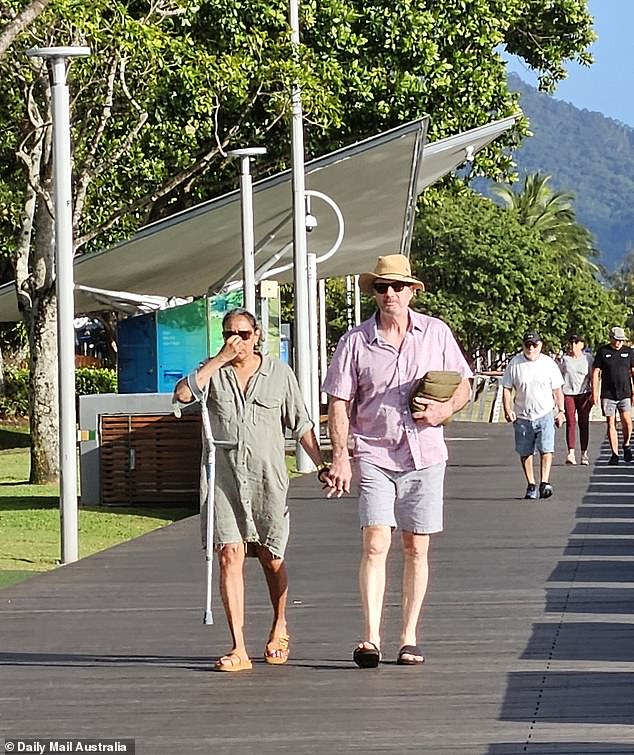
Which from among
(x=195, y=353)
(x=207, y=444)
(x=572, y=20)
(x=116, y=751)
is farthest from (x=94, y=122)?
(x=116, y=751)

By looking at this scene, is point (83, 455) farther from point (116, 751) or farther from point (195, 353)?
point (116, 751)

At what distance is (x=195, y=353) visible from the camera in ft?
76.2

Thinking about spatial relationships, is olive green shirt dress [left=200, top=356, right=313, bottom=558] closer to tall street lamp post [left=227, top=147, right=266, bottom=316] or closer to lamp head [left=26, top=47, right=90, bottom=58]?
lamp head [left=26, top=47, right=90, bottom=58]

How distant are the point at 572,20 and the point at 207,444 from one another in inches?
1052

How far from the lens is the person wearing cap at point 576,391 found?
2441cm

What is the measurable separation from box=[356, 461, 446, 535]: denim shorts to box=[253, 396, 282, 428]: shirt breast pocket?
0.49m

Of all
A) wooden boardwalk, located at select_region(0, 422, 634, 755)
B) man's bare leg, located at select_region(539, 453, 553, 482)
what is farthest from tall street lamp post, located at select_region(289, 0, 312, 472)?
wooden boardwalk, located at select_region(0, 422, 634, 755)

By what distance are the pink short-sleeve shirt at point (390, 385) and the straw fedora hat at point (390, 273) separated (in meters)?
0.18

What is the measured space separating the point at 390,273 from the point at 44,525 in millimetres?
10260

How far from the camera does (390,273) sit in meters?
8.70

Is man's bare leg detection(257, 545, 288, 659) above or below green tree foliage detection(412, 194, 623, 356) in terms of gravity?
below

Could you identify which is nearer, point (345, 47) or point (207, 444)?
point (207, 444)
